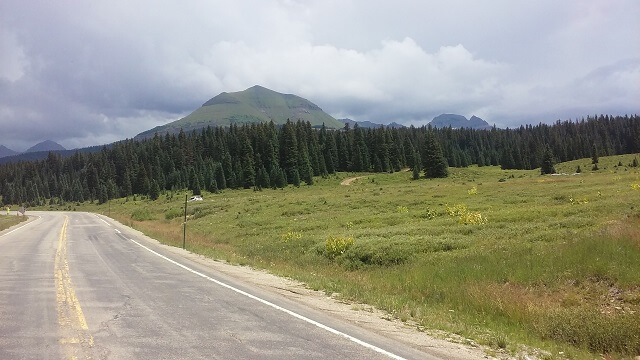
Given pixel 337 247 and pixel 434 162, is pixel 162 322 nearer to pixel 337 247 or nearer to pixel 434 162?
pixel 337 247

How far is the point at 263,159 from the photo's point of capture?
12306cm

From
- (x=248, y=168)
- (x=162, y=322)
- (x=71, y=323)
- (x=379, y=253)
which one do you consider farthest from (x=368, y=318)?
(x=248, y=168)

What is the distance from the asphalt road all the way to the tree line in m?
94.2

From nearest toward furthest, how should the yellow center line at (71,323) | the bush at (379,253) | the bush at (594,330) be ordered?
the yellow center line at (71,323) < the bush at (594,330) < the bush at (379,253)

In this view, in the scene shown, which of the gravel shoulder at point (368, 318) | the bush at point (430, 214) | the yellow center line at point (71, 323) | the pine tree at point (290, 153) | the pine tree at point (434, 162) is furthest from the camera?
the pine tree at point (290, 153)

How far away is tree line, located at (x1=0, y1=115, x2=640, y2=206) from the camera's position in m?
118

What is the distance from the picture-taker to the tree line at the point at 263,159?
117812 millimetres

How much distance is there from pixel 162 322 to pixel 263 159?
377ft

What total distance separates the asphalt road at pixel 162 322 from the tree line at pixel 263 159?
94193 millimetres

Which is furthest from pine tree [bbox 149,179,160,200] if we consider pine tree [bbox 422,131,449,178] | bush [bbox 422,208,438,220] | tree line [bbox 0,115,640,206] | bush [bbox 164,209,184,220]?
bush [bbox 422,208,438,220]

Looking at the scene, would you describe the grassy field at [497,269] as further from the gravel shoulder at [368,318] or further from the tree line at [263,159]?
the tree line at [263,159]

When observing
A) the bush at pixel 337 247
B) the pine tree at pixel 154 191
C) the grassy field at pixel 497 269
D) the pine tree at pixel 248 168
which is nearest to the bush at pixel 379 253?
the grassy field at pixel 497 269

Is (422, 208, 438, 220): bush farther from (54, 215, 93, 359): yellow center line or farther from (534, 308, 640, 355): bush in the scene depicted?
(54, 215, 93, 359): yellow center line

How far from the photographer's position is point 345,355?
723 centimetres
